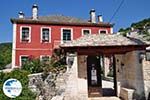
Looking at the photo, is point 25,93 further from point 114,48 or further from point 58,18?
point 58,18

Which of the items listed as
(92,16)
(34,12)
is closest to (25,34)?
(34,12)

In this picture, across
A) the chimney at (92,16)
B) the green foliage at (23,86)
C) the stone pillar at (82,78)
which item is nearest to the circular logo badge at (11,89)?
the green foliage at (23,86)

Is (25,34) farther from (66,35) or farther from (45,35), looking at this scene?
(66,35)

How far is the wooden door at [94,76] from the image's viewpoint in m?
13.8

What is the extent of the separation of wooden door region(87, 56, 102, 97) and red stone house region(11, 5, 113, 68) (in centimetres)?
1227

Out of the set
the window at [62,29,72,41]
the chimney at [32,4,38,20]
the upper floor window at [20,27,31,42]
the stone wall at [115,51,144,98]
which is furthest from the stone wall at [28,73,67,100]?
the chimney at [32,4,38,20]

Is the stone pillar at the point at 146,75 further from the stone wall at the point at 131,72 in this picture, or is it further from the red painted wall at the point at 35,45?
the red painted wall at the point at 35,45

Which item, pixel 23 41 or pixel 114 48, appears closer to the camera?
pixel 114 48

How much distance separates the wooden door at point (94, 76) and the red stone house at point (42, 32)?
12265mm

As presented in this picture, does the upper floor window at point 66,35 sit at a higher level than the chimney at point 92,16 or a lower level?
lower

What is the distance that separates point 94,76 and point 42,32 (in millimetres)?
14015

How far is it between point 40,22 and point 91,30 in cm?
619

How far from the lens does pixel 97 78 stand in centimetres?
1398

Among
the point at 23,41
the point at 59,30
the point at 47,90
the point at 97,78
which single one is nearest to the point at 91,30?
the point at 59,30
